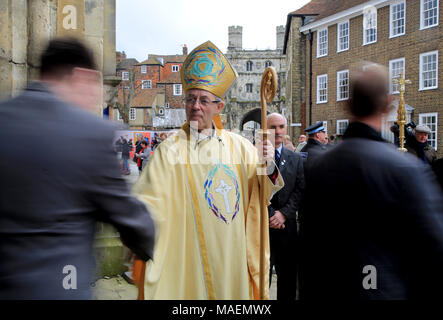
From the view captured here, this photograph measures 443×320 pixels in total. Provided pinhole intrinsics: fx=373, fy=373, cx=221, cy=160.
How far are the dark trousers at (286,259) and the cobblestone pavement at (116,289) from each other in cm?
44

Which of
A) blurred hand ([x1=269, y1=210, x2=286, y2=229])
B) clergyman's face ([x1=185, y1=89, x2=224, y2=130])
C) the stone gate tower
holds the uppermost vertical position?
Answer: the stone gate tower

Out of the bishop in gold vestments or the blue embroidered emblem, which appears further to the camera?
the blue embroidered emblem

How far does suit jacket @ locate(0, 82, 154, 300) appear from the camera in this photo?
4.63 feet

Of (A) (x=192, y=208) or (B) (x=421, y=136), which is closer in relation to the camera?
(A) (x=192, y=208)

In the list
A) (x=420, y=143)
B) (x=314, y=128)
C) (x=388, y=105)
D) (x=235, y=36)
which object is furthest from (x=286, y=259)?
(x=235, y=36)

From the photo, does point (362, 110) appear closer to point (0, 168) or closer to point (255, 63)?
point (0, 168)

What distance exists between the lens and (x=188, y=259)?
2693mm

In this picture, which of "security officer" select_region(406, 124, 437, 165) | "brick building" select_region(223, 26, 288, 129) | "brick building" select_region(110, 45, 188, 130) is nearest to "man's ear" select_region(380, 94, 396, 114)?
"security officer" select_region(406, 124, 437, 165)

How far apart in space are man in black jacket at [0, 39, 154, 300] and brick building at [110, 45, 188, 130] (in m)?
40.5

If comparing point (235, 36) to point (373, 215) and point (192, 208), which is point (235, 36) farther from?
point (373, 215)

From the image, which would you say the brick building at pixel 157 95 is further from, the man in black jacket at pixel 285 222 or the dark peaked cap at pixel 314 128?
the man in black jacket at pixel 285 222

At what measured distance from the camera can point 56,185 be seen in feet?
4.74

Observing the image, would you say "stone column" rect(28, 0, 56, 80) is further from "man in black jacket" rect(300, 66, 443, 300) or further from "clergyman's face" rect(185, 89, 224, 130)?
"man in black jacket" rect(300, 66, 443, 300)

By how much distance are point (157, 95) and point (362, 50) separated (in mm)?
28488
